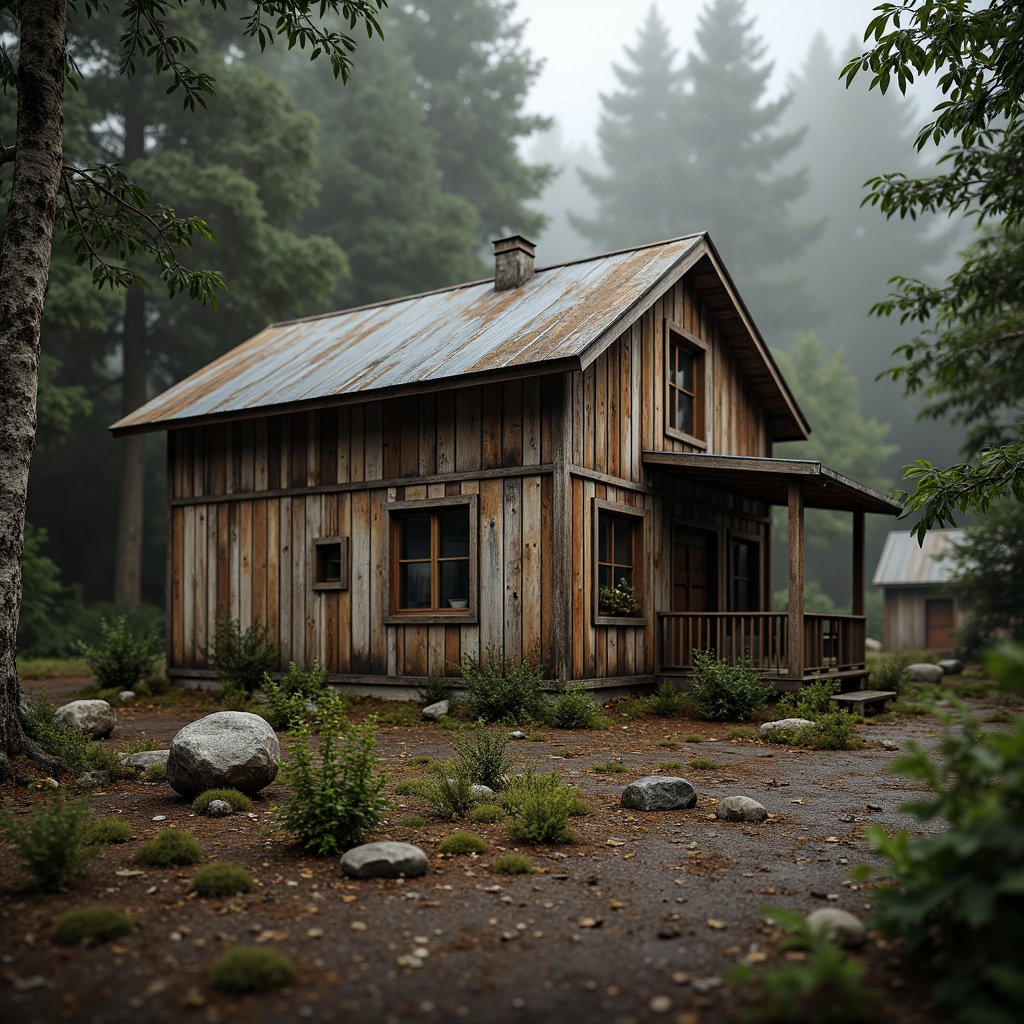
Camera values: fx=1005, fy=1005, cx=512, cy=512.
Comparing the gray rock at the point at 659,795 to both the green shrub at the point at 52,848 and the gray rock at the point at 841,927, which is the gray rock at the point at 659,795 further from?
the green shrub at the point at 52,848

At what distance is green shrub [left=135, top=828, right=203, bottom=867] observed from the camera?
5.54 metres

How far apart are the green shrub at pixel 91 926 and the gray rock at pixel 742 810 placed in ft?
13.3

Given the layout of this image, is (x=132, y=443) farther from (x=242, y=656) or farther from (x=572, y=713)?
(x=572, y=713)

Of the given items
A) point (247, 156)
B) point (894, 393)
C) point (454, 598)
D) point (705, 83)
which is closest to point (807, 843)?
point (454, 598)

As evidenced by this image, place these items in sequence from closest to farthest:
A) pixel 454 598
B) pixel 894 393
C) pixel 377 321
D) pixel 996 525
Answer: pixel 454 598, pixel 377 321, pixel 996 525, pixel 894 393

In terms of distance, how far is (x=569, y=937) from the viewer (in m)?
4.52

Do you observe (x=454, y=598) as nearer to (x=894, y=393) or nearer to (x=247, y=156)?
(x=247, y=156)

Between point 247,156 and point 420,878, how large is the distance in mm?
24933

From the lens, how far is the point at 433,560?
1338cm

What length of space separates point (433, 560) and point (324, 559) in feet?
6.55

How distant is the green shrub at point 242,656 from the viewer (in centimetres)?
1409

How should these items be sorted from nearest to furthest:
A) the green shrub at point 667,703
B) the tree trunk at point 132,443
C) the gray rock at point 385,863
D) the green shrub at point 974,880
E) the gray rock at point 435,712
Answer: the green shrub at point 974,880 < the gray rock at point 385,863 < the gray rock at point 435,712 < the green shrub at point 667,703 < the tree trunk at point 132,443

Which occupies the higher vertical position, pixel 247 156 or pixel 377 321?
pixel 247 156

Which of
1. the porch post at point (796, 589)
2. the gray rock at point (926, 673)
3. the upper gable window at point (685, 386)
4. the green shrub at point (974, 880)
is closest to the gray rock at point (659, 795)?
the green shrub at point (974, 880)
